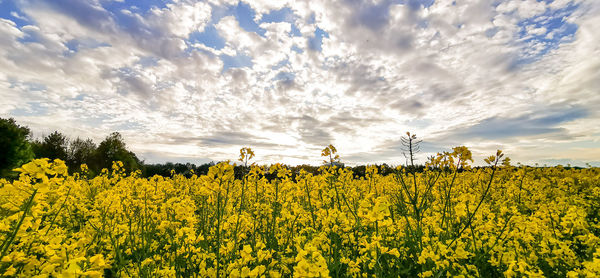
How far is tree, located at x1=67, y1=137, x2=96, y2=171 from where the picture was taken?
134 ft

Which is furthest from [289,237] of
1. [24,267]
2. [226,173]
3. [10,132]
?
[10,132]

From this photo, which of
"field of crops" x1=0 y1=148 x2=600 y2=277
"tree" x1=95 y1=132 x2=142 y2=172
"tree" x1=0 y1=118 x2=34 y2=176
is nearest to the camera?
"field of crops" x1=0 y1=148 x2=600 y2=277

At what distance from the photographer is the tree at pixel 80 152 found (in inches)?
1608

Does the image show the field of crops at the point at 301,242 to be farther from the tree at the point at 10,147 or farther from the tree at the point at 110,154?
the tree at the point at 110,154

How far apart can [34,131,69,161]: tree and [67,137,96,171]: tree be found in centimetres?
87

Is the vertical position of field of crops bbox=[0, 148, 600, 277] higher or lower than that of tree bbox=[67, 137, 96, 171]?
lower

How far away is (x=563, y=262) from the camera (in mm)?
3723

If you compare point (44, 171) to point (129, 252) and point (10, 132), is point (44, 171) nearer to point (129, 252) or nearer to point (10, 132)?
point (129, 252)

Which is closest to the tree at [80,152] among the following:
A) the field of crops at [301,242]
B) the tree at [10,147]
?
the tree at [10,147]

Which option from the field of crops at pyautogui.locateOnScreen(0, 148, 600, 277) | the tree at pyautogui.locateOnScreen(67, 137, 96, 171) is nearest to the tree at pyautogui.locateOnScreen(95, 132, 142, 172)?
the tree at pyautogui.locateOnScreen(67, 137, 96, 171)

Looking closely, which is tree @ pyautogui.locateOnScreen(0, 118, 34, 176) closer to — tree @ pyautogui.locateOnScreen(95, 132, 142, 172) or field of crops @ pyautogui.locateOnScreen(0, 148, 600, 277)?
tree @ pyautogui.locateOnScreen(95, 132, 142, 172)

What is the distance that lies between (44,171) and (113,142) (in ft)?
159

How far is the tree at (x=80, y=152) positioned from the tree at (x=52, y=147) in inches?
34.1

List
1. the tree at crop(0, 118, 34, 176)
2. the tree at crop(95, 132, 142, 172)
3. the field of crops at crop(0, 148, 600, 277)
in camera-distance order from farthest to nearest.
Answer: the tree at crop(95, 132, 142, 172)
the tree at crop(0, 118, 34, 176)
the field of crops at crop(0, 148, 600, 277)
